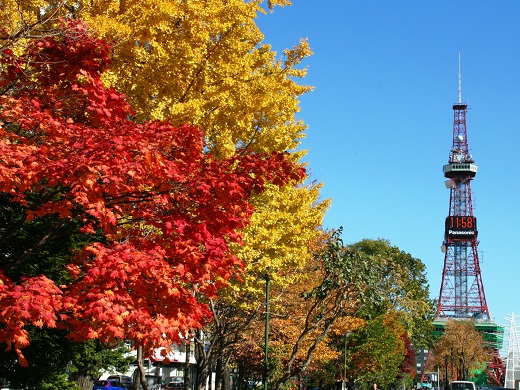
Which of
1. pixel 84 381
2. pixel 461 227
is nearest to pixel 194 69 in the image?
pixel 84 381

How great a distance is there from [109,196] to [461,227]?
466 feet

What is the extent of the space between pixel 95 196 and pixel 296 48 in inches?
409

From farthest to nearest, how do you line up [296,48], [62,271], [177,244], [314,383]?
[314,383] < [296,48] < [62,271] < [177,244]

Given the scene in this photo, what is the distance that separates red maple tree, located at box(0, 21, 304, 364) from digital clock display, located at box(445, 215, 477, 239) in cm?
13947

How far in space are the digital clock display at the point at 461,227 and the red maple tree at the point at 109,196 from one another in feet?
458

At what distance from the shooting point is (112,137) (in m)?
7.77

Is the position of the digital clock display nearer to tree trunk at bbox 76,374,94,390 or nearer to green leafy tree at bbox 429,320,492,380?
green leafy tree at bbox 429,320,492,380

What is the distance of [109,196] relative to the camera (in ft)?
28.5

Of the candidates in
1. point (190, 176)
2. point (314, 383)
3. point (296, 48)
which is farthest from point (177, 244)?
point (314, 383)

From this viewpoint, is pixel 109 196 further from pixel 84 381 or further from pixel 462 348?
pixel 462 348

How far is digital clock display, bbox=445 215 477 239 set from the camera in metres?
143

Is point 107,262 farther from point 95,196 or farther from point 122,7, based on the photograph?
point 122,7

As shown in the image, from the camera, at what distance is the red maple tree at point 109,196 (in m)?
7.40

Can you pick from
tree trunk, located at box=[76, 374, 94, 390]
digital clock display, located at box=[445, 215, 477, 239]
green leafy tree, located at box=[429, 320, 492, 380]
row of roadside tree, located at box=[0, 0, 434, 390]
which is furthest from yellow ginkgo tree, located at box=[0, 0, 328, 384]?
digital clock display, located at box=[445, 215, 477, 239]
